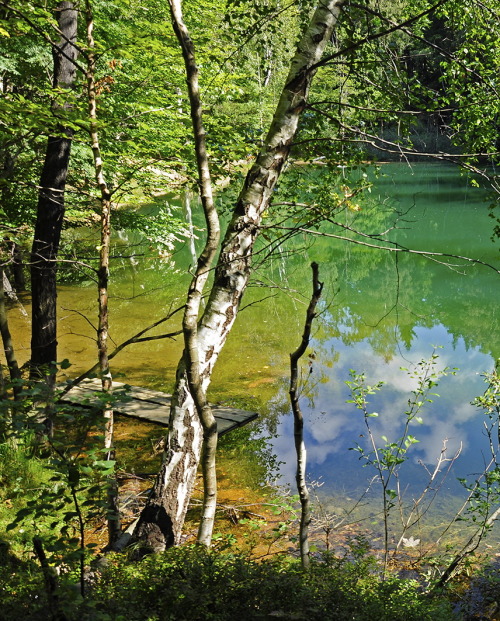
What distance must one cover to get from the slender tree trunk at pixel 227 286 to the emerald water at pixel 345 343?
0.79 ft

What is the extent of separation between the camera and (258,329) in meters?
11.8

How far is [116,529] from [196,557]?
4.11 ft

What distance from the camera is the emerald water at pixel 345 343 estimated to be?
6.95 metres

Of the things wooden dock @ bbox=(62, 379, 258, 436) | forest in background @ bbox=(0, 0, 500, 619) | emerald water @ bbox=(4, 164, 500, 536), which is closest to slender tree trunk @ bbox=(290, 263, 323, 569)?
forest in background @ bbox=(0, 0, 500, 619)

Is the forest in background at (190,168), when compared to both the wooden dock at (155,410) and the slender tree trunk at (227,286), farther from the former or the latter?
the wooden dock at (155,410)

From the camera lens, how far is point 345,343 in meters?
11.2

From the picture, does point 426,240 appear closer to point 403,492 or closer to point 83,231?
point 83,231

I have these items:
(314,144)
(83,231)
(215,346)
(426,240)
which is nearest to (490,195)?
(314,144)

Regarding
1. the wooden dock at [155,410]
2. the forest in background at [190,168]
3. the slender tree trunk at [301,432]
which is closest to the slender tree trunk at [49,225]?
the forest in background at [190,168]

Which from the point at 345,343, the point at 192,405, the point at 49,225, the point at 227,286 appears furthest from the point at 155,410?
the point at 345,343

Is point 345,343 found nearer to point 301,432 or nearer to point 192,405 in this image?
point 192,405

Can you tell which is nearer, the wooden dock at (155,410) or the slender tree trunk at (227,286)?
the slender tree trunk at (227,286)

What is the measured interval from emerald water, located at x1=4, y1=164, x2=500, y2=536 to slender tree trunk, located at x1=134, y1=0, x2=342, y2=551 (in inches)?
9.5

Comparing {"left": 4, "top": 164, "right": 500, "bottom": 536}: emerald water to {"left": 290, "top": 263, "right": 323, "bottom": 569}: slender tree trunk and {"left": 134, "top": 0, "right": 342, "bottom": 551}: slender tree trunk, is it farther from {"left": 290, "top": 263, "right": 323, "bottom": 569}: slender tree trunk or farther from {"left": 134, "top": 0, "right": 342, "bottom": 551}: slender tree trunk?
{"left": 290, "top": 263, "right": 323, "bottom": 569}: slender tree trunk
